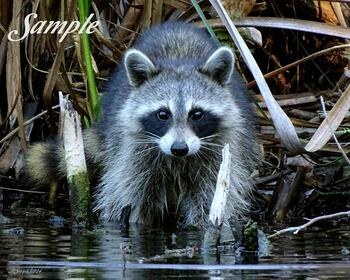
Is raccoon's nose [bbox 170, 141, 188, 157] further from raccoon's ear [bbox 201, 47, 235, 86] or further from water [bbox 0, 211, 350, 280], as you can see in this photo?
raccoon's ear [bbox 201, 47, 235, 86]

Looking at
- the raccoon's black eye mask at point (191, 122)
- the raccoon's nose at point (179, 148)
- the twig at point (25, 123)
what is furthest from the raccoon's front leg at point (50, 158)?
the raccoon's nose at point (179, 148)

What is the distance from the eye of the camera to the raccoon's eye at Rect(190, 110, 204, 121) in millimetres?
6613

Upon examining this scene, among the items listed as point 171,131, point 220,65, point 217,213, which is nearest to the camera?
point 217,213

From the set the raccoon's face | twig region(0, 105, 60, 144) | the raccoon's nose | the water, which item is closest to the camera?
the water

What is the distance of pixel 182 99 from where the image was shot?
261 inches

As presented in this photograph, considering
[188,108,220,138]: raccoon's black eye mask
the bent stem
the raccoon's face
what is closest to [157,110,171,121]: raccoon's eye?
the raccoon's face

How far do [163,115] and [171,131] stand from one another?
0.20 m

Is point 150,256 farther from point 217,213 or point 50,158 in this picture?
point 50,158

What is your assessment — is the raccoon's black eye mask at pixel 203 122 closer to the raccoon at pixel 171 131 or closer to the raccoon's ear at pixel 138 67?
the raccoon at pixel 171 131

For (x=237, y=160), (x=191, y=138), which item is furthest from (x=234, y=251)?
(x=237, y=160)

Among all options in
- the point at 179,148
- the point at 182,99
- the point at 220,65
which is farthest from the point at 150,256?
the point at 220,65

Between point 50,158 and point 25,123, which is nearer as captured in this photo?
point 50,158

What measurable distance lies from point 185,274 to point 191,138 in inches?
80.7

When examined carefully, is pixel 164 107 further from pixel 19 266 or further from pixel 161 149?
pixel 19 266
